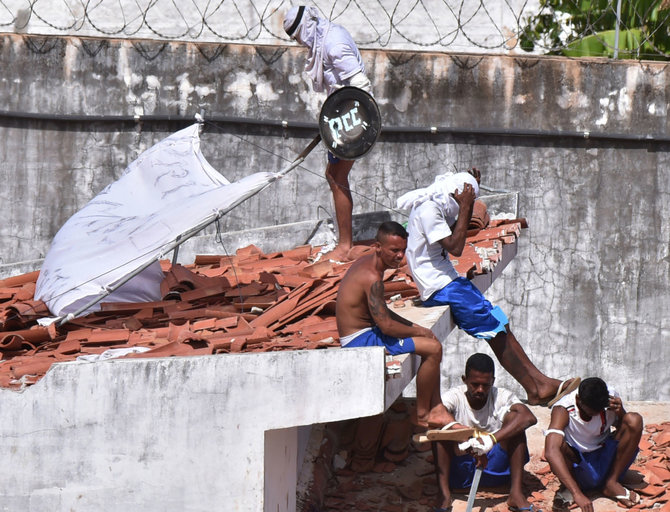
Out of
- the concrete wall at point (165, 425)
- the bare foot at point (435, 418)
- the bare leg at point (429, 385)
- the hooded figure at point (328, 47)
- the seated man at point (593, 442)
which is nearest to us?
the concrete wall at point (165, 425)

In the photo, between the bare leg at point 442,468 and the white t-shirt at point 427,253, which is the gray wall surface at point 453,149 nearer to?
the bare leg at point 442,468

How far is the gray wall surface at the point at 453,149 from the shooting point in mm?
11594

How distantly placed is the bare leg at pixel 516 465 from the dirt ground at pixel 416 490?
13 centimetres

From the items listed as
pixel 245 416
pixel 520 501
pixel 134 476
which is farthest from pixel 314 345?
pixel 520 501

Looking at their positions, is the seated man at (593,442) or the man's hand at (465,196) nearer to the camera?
the man's hand at (465,196)

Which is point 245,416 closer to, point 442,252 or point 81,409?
point 81,409

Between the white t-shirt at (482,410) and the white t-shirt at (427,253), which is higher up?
the white t-shirt at (427,253)

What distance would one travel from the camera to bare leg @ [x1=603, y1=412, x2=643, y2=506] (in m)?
8.69

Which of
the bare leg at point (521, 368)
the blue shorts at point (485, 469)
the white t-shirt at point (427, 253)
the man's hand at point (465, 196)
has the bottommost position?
the blue shorts at point (485, 469)

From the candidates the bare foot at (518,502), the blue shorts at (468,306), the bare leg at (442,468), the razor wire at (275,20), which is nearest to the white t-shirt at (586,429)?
the bare foot at (518,502)

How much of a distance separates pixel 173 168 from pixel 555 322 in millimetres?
4088

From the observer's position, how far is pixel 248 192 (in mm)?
8430

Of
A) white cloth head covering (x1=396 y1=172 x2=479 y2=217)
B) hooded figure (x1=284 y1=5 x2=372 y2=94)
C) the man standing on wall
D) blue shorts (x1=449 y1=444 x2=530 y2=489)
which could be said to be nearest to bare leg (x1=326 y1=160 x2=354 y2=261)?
the man standing on wall

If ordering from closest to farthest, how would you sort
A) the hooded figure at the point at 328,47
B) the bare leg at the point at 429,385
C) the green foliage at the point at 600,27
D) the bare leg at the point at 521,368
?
the bare leg at the point at 429,385
the bare leg at the point at 521,368
the hooded figure at the point at 328,47
the green foliage at the point at 600,27
